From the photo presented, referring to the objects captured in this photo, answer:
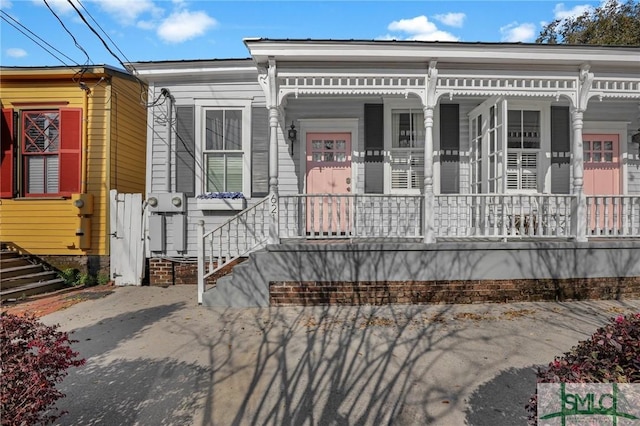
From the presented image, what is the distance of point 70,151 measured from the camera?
6773 mm

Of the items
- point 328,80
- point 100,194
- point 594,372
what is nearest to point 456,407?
point 594,372

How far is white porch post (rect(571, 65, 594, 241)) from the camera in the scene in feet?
16.9

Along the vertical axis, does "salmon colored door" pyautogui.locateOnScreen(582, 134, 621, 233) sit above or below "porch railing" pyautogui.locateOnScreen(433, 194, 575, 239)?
above

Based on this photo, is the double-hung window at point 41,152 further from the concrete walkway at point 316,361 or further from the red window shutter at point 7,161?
the concrete walkway at point 316,361

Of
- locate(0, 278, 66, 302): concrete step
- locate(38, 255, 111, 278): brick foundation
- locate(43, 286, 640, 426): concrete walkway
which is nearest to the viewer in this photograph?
locate(43, 286, 640, 426): concrete walkway

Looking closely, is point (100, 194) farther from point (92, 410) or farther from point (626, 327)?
point (626, 327)

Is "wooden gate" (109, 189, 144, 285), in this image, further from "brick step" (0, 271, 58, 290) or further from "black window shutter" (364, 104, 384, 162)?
"black window shutter" (364, 104, 384, 162)

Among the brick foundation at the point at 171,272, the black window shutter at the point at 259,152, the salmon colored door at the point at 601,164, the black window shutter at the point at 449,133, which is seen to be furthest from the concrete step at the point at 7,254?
the salmon colored door at the point at 601,164

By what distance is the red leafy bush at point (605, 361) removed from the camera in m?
1.54

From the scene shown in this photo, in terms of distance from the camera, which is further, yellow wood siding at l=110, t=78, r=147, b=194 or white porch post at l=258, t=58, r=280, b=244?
yellow wood siding at l=110, t=78, r=147, b=194

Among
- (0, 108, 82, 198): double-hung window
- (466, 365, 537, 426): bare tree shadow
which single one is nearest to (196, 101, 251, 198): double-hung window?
(0, 108, 82, 198): double-hung window

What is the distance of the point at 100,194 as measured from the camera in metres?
6.83

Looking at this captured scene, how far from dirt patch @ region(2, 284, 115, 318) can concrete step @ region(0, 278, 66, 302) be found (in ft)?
0.51

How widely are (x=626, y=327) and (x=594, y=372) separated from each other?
409 mm
